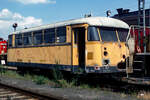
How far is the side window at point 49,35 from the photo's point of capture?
13.0m

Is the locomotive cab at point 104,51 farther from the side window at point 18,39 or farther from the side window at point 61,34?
the side window at point 18,39

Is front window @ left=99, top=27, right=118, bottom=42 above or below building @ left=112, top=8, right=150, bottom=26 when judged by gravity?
below

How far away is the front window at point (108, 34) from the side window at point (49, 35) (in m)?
3.02

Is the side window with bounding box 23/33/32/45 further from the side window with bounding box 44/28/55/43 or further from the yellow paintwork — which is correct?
the side window with bounding box 44/28/55/43

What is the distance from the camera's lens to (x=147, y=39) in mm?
9242

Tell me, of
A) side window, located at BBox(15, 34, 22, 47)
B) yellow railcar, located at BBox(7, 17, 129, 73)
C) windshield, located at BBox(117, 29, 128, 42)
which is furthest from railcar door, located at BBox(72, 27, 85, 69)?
side window, located at BBox(15, 34, 22, 47)

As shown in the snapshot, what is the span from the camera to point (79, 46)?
11766 mm

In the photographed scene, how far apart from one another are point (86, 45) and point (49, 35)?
3.09m

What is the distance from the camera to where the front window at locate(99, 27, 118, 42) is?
445 inches

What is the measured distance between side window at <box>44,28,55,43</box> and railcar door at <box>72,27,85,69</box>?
174 cm

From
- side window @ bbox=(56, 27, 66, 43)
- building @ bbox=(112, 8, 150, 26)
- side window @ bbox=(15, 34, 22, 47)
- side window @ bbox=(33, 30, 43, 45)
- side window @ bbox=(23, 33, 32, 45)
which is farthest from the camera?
building @ bbox=(112, 8, 150, 26)

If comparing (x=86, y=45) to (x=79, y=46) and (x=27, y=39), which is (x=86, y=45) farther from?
(x=27, y=39)

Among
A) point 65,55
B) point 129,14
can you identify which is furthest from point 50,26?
point 129,14

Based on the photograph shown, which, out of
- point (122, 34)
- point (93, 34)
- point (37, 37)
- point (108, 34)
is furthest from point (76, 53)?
point (37, 37)
